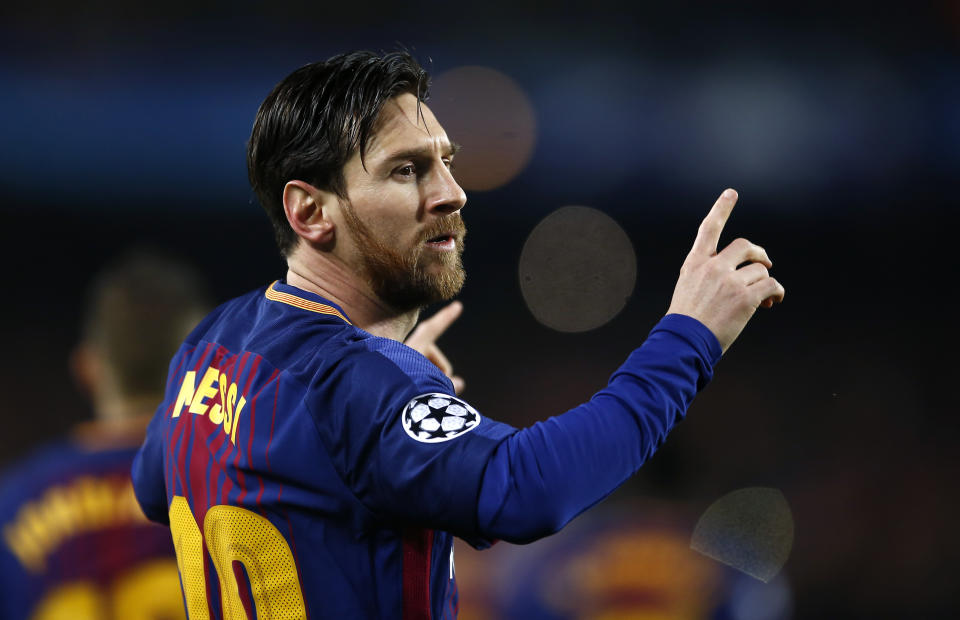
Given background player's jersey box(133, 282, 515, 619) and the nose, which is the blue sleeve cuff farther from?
the nose

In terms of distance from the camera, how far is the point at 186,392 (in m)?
1.45

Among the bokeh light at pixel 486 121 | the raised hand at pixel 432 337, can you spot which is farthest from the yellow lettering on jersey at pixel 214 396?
the bokeh light at pixel 486 121

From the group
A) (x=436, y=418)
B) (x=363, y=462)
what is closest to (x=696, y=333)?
(x=436, y=418)

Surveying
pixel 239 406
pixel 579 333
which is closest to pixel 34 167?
pixel 579 333

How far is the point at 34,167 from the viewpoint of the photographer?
6.39 meters

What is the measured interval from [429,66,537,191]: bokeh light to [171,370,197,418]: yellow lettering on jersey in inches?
200

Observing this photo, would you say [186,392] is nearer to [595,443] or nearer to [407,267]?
[407,267]

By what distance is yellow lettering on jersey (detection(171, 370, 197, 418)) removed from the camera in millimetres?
1438

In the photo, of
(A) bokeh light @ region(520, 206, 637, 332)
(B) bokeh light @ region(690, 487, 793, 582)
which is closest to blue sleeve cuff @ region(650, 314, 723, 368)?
(B) bokeh light @ region(690, 487, 793, 582)

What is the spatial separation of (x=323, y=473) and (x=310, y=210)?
470 millimetres

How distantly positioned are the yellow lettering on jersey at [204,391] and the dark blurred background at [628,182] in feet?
16.4

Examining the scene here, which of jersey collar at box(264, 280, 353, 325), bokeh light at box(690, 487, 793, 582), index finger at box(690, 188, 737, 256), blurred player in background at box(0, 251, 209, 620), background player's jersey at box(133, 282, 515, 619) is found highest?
index finger at box(690, 188, 737, 256)

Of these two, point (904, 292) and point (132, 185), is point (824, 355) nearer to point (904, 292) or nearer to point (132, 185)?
point (904, 292)

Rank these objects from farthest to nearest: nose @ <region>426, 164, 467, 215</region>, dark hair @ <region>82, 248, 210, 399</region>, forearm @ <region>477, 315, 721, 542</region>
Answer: dark hair @ <region>82, 248, 210, 399</region>, nose @ <region>426, 164, 467, 215</region>, forearm @ <region>477, 315, 721, 542</region>
